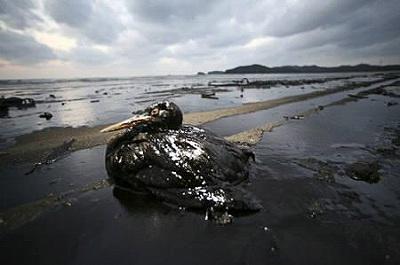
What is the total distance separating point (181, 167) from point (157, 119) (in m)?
1.41

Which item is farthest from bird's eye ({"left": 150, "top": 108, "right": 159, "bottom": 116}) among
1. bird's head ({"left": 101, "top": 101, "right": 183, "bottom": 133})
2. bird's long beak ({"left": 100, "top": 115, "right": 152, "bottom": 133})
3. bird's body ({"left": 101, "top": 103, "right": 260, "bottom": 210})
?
bird's body ({"left": 101, "top": 103, "right": 260, "bottom": 210})

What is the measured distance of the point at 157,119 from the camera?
18.7ft

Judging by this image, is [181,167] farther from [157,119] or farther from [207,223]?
[157,119]

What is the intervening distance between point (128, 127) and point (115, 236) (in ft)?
8.36

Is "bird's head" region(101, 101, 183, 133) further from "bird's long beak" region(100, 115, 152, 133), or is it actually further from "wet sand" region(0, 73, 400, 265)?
"wet sand" region(0, 73, 400, 265)

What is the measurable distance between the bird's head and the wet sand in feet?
4.44

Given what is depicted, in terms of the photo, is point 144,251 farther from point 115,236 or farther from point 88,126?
point 88,126

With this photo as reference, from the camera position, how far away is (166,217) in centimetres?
416

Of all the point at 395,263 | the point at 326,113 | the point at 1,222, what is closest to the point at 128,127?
the point at 1,222

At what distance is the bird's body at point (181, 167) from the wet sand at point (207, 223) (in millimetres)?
264

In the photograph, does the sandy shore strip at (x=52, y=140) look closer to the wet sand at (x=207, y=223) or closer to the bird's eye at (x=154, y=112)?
the wet sand at (x=207, y=223)

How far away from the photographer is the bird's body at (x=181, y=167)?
438 centimetres

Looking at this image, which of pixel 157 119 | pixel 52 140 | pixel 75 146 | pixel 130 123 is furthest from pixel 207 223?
pixel 52 140

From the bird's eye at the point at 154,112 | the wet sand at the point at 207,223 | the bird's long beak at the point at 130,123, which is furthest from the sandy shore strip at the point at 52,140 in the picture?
the bird's eye at the point at 154,112
